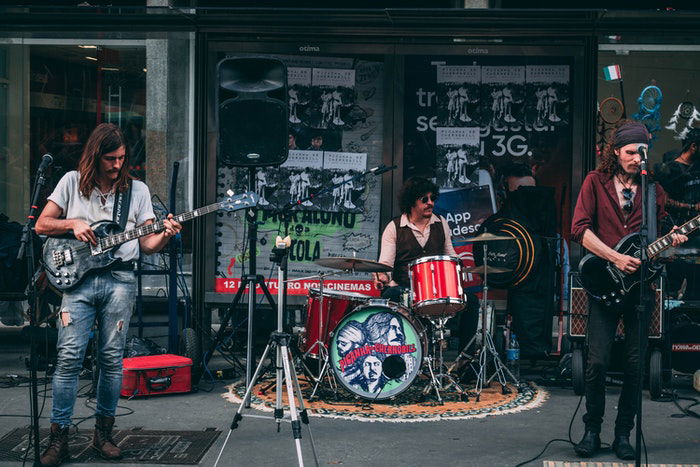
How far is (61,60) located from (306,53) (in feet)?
8.37

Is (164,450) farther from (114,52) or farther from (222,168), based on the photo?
(114,52)

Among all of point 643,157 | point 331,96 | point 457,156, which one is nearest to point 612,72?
point 457,156

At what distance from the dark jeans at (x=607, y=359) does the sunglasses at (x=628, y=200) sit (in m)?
0.57

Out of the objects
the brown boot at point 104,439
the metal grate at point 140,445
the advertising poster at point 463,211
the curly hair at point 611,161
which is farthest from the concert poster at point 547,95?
the brown boot at point 104,439

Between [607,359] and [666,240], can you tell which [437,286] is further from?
[666,240]

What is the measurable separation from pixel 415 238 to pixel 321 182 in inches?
53.5

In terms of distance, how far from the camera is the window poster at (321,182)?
29.3 ft

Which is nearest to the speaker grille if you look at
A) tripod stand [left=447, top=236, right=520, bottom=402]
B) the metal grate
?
tripod stand [left=447, top=236, right=520, bottom=402]

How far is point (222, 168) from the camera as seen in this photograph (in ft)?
29.3

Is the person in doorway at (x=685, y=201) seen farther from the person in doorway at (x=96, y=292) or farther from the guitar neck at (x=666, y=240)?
the person in doorway at (x=96, y=292)

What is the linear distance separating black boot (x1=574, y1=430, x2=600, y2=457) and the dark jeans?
0.04 m

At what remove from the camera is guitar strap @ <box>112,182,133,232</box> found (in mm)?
5652

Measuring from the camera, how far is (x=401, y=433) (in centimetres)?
628

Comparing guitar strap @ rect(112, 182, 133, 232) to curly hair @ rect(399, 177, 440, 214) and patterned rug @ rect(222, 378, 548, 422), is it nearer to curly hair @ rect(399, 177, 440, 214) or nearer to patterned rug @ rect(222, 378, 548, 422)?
patterned rug @ rect(222, 378, 548, 422)
